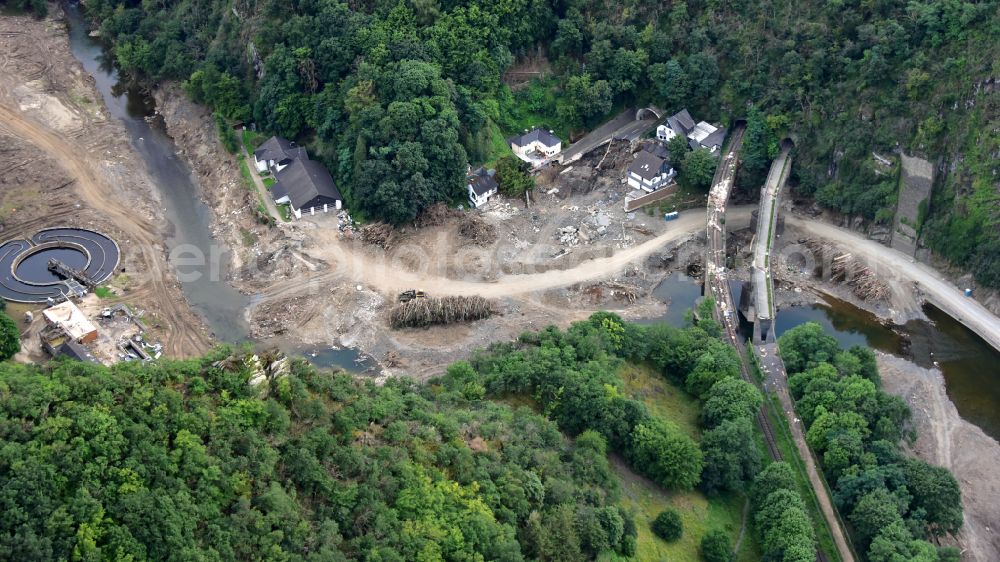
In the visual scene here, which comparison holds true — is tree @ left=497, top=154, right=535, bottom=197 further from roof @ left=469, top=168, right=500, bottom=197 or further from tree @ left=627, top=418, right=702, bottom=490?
tree @ left=627, top=418, right=702, bottom=490

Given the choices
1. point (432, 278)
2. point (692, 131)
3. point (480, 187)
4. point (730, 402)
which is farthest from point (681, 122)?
point (730, 402)

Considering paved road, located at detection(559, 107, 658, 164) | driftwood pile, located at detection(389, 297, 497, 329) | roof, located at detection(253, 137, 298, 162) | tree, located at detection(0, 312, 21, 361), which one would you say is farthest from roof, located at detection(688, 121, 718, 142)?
tree, located at detection(0, 312, 21, 361)

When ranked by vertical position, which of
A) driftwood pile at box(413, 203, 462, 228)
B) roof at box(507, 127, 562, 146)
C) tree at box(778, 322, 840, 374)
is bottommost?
tree at box(778, 322, 840, 374)

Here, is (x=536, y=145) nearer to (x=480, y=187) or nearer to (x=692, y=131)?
(x=480, y=187)

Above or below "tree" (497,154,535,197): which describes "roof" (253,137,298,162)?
above

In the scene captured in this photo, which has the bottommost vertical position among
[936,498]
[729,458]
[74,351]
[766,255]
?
[936,498]

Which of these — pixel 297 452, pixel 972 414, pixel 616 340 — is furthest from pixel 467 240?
pixel 972 414

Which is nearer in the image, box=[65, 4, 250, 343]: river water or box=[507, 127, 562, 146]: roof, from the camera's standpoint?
box=[65, 4, 250, 343]: river water

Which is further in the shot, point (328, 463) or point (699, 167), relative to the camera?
point (699, 167)
